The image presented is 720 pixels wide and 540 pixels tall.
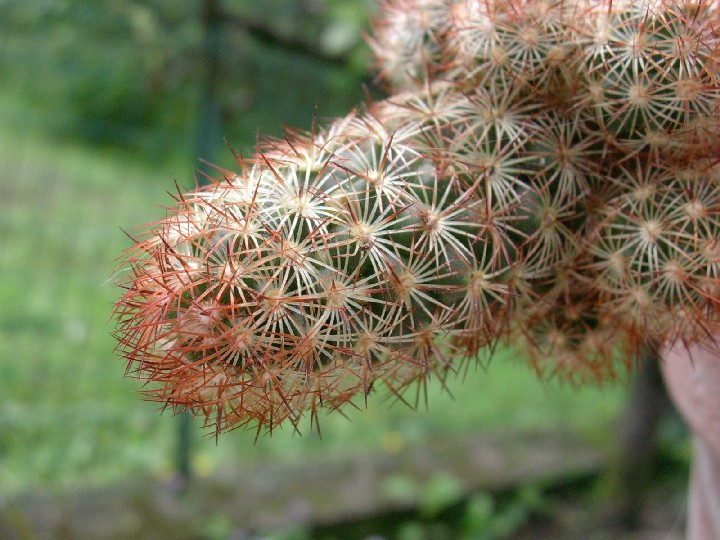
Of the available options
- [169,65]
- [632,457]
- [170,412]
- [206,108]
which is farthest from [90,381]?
[632,457]

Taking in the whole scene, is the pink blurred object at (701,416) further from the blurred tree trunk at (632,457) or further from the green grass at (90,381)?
the blurred tree trunk at (632,457)

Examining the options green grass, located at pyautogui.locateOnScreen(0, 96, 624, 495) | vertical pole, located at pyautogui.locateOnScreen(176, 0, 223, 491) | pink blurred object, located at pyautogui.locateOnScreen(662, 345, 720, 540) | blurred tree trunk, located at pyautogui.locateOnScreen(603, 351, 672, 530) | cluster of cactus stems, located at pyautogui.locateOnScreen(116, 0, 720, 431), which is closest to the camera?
cluster of cactus stems, located at pyautogui.locateOnScreen(116, 0, 720, 431)

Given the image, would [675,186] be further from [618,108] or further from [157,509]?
[157,509]

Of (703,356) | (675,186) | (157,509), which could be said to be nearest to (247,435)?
(157,509)

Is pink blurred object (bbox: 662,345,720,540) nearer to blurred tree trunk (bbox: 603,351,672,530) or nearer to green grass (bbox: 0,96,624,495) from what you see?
green grass (bbox: 0,96,624,495)

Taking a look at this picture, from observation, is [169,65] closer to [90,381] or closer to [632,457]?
[90,381]

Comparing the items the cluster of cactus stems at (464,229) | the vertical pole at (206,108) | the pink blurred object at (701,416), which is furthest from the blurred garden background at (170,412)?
the cluster of cactus stems at (464,229)

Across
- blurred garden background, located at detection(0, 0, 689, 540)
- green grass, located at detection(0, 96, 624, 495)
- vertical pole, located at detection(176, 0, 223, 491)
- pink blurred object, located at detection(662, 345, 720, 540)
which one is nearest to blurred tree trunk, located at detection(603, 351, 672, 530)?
blurred garden background, located at detection(0, 0, 689, 540)
